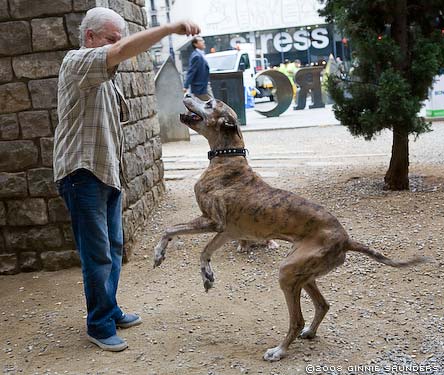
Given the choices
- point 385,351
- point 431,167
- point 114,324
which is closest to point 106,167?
point 114,324

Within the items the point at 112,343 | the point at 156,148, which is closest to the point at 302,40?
the point at 156,148

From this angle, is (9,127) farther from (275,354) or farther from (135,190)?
(275,354)

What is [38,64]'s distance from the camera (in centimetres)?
534

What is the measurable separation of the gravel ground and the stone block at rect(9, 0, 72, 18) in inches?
100

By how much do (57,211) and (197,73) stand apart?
7.68 m

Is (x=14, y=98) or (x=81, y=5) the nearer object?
(x=81, y=5)

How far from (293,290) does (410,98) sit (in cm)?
416

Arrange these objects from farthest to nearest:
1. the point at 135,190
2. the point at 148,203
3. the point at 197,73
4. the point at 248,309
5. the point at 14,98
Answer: the point at 197,73, the point at 148,203, the point at 135,190, the point at 14,98, the point at 248,309

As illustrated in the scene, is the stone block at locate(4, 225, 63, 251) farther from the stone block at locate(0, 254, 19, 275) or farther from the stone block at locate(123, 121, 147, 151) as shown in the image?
the stone block at locate(123, 121, 147, 151)

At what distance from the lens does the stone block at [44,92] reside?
5.36m

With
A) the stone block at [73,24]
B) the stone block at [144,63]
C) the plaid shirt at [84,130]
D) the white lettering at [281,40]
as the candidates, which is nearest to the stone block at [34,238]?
the stone block at [73,24]

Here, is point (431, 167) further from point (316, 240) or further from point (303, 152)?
point (316, 240)

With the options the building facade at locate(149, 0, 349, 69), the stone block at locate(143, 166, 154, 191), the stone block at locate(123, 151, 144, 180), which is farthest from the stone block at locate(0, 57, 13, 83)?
the building facade at locate(149, 0, 349, 69)

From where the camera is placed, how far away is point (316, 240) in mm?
3428
